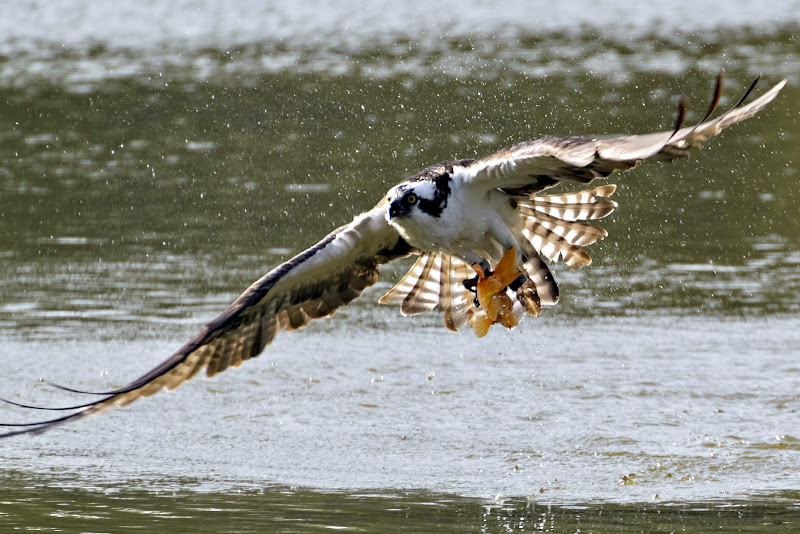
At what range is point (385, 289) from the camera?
10.1 metres

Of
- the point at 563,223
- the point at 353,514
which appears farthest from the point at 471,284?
the point at 353,514

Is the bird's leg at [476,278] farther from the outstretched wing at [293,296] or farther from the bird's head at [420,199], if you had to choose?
the bird's head at [420,199]

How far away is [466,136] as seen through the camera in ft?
46.1

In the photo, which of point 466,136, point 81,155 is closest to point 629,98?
point 466,136

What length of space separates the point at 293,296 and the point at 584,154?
219 centimetres

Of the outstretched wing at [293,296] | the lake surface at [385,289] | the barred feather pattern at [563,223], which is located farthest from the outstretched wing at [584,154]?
the lake surface at [385,289]

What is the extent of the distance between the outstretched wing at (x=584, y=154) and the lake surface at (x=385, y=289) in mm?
1503

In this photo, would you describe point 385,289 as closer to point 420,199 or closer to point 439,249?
point 439,249

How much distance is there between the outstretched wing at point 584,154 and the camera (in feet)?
16.6

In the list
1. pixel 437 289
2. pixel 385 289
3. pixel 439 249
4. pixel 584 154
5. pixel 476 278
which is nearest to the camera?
pixel 584 154

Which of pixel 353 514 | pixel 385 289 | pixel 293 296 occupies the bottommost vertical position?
pixel 353 514

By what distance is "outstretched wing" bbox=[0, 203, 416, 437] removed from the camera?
20.6 feet

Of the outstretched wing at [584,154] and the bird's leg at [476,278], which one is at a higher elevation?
the outstretched wing at [584,154]

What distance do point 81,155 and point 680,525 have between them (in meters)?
10.3
